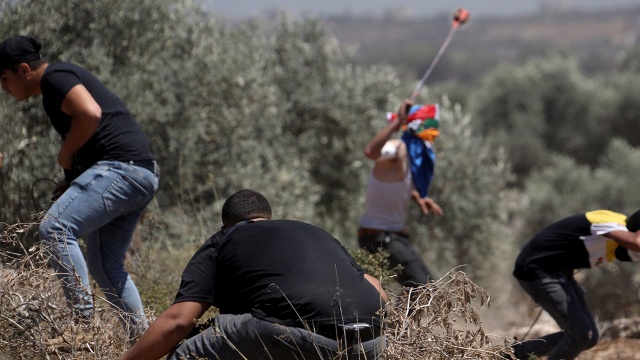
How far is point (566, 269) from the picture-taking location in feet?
19.4

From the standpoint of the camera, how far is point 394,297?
444cm

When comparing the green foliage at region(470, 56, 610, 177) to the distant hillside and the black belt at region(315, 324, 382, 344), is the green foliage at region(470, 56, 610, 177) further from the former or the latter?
the distant hillside

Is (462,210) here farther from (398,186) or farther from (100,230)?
(100,230)

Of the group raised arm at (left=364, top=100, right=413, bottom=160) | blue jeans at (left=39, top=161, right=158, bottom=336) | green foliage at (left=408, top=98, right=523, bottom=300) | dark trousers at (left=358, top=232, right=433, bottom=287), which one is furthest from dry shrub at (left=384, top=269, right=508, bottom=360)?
green foliage at (left=408, top=98, right=523, bottom=300)

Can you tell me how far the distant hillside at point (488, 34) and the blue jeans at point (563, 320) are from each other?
325 feet

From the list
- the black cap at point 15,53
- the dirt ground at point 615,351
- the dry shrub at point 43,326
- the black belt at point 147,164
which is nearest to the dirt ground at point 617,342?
the dirt ground at point 615,351

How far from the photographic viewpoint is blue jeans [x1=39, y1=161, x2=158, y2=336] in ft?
14.5

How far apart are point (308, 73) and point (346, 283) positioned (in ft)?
29.4

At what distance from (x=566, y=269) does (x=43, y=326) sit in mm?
3156

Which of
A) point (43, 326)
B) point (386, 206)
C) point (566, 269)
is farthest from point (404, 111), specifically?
point (43, 326)

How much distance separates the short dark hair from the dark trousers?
2.29m

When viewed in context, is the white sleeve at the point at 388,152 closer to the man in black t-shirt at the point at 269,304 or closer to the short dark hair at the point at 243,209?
the short dark hair at the point at 243,209

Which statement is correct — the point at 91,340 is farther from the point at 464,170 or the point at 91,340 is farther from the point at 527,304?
the point at 527,304

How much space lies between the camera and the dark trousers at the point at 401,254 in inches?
244
